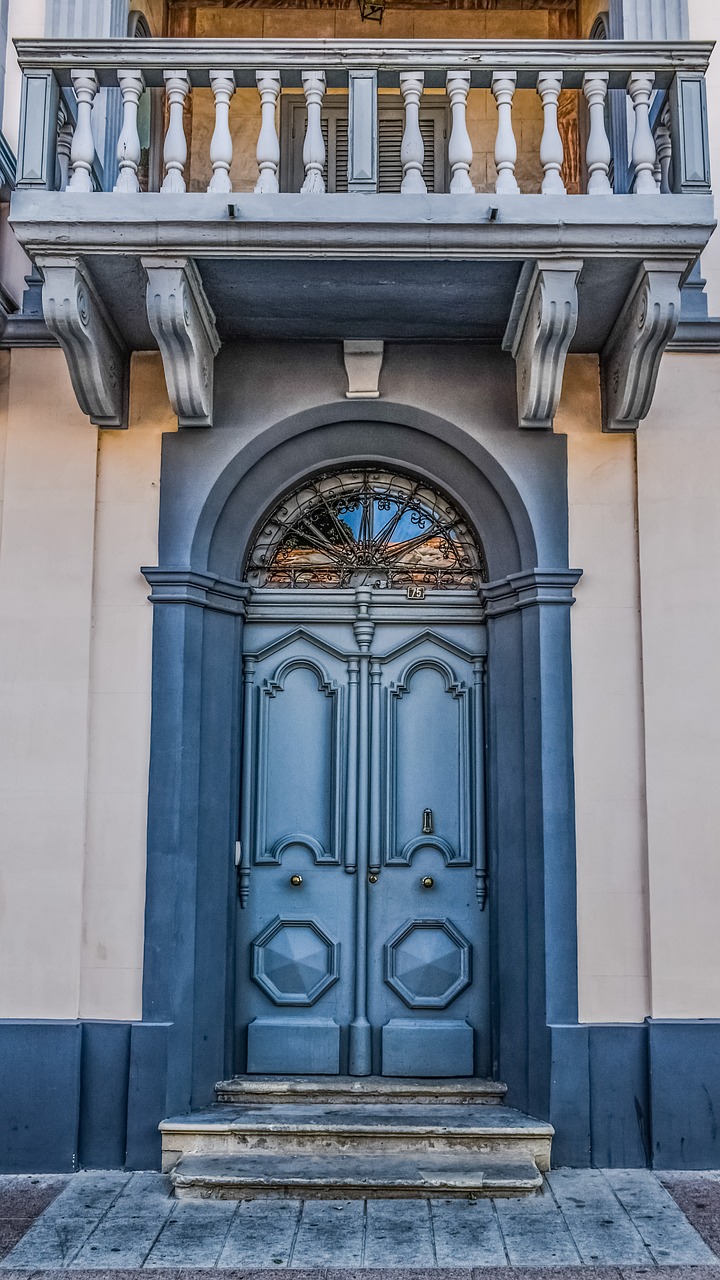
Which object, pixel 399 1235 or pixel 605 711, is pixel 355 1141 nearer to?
pixel 399 1235

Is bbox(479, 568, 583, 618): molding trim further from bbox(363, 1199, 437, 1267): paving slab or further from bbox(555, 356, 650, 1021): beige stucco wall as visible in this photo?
bbox(363, 1199, 437, 1267): paving slab

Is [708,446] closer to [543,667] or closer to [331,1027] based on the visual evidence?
[543,667]

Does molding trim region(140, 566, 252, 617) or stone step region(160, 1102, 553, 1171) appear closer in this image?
stone step region(160, 1102, 553, 1171)

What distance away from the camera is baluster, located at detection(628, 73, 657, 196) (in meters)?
5.39

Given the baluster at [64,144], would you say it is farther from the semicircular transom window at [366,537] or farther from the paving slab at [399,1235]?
the paving slab at [399,1235]

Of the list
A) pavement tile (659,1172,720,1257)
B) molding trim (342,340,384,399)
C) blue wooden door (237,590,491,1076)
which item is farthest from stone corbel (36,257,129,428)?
pavement tile (659,1172,720,1257)

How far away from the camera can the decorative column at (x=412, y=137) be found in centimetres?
534

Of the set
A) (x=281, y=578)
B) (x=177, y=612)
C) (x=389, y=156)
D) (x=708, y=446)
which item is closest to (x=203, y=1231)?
(x=177, y=612)

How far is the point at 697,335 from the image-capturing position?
237 inches

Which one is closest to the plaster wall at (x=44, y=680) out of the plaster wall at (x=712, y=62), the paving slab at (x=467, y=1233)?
the paving slab at (x=467, y=1233)

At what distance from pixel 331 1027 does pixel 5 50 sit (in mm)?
6000

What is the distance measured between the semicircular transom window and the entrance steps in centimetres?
287

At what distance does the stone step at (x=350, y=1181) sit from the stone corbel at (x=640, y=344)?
3.96 meters

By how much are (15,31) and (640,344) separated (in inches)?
163
